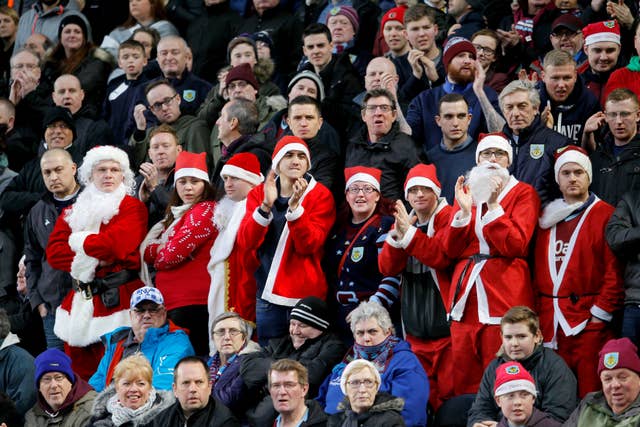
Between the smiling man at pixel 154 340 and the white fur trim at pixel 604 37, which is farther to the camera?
the white fur trim at pixel 604 37

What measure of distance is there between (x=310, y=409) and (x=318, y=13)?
20.8 ft

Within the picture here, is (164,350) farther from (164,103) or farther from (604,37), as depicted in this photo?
(604,37)

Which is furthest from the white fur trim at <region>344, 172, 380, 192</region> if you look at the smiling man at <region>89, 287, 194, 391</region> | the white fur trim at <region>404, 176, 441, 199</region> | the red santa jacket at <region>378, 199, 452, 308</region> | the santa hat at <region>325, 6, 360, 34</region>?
the santa hat at <region>325, 6, 360, 34</region>

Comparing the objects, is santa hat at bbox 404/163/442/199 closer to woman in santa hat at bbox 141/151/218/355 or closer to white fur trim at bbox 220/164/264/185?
white fur trim at bbox 220/164/264/185

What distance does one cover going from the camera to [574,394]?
9.25 m

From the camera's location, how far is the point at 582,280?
32.2 feet

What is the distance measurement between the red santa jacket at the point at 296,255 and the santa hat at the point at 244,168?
58cm

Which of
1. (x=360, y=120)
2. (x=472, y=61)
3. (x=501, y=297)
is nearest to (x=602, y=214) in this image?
(x=501, y=297)

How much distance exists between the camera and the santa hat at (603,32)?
38.2ft

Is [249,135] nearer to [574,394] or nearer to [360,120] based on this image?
[360,120]

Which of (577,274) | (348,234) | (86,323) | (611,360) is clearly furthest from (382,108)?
(611,360)

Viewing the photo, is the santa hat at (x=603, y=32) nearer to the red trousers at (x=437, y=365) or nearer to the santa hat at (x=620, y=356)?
the red trousers at (x=437, y=365)

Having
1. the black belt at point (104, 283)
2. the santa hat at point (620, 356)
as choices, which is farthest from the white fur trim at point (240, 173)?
the santa hat at point (620, 356)

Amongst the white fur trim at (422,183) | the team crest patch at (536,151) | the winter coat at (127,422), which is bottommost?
the winter coat at (127,422)
